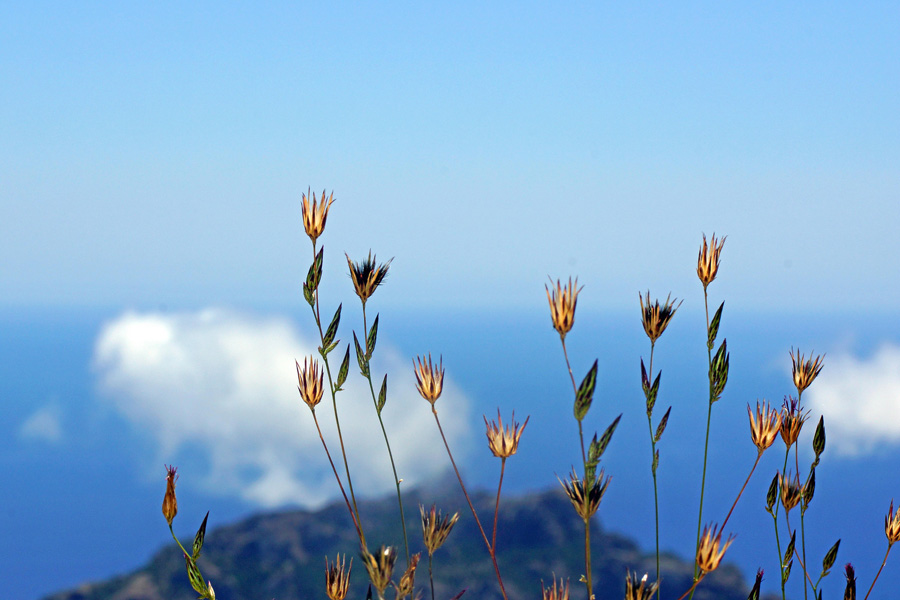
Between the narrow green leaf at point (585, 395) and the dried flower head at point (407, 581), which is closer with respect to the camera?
the narrow green leaf at point (585, 395)

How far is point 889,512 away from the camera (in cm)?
259

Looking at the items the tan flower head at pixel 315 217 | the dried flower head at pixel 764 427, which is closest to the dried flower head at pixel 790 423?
the dried flower head at pixel 764 427

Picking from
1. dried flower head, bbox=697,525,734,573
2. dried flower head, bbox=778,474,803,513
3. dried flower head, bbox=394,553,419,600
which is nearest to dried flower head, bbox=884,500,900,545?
dried flower head, bbox=778,474,803,513

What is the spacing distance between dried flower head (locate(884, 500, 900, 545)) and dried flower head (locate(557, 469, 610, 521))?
1.38 meters

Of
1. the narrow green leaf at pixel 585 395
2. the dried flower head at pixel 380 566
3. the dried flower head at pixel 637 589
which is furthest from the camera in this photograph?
the dried flower head at pixel 637 589

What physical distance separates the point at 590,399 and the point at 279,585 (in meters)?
87.1

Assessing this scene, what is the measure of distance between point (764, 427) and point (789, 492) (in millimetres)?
416

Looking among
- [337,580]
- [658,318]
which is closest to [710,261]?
[658,318]

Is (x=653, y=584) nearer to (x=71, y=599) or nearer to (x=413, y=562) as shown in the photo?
(x=413, y=562)

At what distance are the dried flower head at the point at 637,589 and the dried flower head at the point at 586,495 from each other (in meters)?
0.24

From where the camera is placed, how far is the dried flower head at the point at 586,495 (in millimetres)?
1739

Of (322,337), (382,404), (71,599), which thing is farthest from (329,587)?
(71,599)

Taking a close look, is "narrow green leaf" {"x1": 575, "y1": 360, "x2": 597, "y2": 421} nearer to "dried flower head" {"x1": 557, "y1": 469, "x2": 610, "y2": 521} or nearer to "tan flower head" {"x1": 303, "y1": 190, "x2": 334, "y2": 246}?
"dried flower head" {"x1": 557, "y1": 469, "x2": 610, "y2": 521}

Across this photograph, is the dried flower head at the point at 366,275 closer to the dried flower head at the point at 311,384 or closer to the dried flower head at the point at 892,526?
the dried flower head at the point at 311,384
